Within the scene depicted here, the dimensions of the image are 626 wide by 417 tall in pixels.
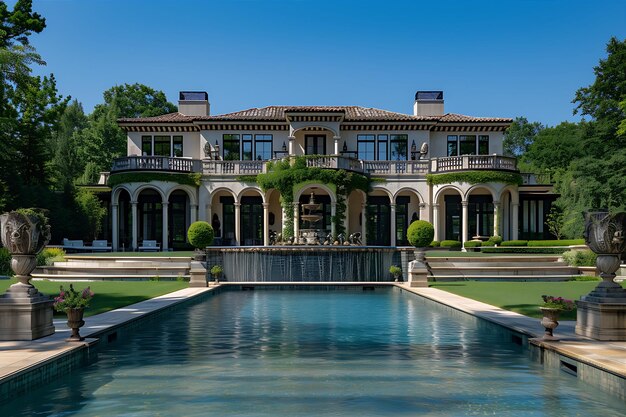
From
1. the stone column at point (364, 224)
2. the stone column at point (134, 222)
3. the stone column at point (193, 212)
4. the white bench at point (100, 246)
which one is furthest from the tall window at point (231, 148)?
the white bench at point (100, 246)

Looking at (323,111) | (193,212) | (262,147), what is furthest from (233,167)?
(323,111)

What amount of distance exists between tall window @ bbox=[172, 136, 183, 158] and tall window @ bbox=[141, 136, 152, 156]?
1.98m

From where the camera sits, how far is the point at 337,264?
93.8 ft

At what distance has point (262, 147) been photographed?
44.7m

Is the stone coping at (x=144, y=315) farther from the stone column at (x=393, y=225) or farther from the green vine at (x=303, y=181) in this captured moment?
the stone column at (x=393, y=225)

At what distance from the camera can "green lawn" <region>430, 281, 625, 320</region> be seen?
1670cm

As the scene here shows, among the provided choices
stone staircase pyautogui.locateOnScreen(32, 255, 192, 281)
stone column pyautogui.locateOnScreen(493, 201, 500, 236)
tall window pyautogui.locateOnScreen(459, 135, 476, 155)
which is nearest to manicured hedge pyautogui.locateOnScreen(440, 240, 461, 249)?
stone column pyautogui.locateOnScreen(493, 201, 500, 236)

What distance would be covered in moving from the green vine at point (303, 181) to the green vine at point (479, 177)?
6473mm

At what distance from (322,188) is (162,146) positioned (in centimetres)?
1486

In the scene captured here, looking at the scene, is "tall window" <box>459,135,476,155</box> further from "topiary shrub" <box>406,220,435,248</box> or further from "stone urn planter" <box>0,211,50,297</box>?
"stone urn planter" <box>0,211,50,297</box>

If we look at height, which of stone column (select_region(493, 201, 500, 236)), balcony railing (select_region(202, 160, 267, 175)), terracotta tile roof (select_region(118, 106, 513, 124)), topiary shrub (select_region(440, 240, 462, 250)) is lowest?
topiary shrub (select_region(440, 240, 462, 250))

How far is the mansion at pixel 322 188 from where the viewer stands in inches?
1626

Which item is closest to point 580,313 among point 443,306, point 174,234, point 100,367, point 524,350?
point 524,350

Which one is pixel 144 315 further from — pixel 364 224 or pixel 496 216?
pixel 496 216
